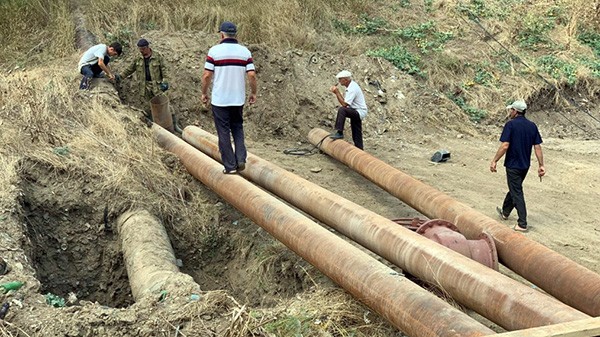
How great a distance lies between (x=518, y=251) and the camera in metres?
5.56

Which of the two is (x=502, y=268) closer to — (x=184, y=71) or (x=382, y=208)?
(x=382, y=208)

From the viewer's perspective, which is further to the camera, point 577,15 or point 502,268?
point 577,15

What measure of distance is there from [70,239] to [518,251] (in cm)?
452

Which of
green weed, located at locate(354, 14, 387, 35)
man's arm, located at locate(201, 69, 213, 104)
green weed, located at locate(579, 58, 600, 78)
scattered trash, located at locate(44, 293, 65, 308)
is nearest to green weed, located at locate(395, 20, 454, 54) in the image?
green weed, located at locate(354, 14, 387, 35)

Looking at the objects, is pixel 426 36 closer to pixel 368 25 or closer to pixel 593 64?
pixel 368 25

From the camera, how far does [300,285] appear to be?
253 inches

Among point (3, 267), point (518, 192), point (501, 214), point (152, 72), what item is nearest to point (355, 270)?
point (3, 267)

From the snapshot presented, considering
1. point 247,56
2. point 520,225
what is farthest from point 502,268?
point 247,56

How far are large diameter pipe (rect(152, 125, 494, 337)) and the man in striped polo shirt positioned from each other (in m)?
0.48

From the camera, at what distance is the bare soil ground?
15.6ft

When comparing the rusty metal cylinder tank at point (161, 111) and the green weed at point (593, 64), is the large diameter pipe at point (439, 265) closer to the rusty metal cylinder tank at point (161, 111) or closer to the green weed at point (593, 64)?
the rusty metal cylinder tank at point (161, 111)

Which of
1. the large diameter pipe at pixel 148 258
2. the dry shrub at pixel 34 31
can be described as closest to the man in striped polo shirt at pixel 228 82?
the large diameter pipe at pixel 148 258

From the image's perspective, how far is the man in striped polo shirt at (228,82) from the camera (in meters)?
7.34

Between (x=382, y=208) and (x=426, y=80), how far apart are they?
6311 millimetres
